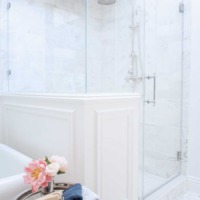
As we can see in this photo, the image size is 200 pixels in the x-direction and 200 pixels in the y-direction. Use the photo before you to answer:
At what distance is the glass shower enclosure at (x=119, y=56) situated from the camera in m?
2.16

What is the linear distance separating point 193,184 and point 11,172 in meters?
1.90

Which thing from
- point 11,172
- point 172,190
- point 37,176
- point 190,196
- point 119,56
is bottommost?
point 190,196

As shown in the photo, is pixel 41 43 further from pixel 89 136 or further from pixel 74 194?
pixel 74 194

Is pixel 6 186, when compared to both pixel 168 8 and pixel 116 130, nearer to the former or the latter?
pixel 116 130

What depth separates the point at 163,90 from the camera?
2609 millimetres

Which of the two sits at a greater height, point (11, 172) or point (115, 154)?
point (115, 154)

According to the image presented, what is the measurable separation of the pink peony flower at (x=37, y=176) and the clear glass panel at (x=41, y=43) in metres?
1.10

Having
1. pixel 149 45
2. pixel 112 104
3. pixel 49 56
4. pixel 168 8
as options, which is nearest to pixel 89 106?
pixel 112 104

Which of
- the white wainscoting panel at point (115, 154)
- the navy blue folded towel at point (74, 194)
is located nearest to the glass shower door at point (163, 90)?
the white wainscoting panel at point (115, 154)

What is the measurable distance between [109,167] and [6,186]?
63 cm

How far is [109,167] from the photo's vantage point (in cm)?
146

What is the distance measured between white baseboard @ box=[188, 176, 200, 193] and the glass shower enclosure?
173mm

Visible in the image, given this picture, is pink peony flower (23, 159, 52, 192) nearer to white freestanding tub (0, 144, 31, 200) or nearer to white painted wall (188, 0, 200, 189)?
white freestanding tub (0, 144, 31, 200)

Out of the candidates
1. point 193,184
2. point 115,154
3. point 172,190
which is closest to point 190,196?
point 193,184
